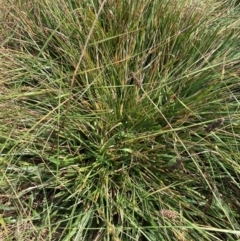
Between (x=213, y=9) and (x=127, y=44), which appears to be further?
(x=213, y=9)

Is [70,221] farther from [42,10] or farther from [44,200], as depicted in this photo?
[42,10]

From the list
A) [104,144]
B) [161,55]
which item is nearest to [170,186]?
[104,144]

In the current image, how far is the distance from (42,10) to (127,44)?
1.32 ft

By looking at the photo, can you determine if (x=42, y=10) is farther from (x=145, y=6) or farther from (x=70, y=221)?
(x=70, y=221)

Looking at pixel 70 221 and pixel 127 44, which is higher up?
pixel 127 44

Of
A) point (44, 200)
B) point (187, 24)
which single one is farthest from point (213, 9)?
point (44, 200)

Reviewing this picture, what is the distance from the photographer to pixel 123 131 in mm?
1401

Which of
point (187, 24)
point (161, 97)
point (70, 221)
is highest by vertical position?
point (187, 24)

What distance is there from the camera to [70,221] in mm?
1242

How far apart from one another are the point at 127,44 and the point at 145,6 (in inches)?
7.9

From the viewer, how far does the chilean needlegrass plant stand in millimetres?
1278

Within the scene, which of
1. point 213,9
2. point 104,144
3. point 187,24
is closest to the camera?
point 104,144

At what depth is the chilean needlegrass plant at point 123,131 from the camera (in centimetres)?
128

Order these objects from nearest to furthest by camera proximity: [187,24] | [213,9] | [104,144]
Result: [104,144], [187,24], [213,9]
